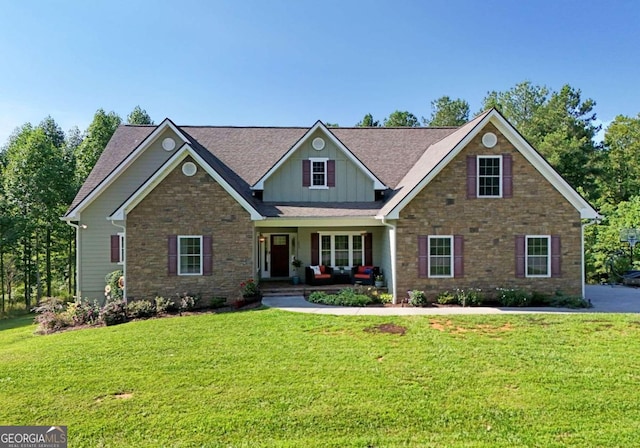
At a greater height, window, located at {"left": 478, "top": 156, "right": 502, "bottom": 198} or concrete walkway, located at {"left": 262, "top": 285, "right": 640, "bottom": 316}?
window, located at {"left": 478, "top": 156, "right": 502, "bottom": 198}

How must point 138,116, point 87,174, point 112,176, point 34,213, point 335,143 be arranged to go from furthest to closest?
point 138,116 → point 87,174 → point 34,213 → point 335,143 → point 112,176

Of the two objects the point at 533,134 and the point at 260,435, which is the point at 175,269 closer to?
the point at 260,435

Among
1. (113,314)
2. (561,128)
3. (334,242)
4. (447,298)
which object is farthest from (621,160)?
(113,314)

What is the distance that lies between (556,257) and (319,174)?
943 cm

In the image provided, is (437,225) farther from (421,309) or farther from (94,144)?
(94,144)

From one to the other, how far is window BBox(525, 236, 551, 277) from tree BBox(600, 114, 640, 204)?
20.7 metres

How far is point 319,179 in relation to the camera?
16.1 meters

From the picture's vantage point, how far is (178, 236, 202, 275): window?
1321cm

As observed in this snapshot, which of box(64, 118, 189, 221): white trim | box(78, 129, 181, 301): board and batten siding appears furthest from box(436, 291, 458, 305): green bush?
box(78, 129, 181, 301): board and batten siding

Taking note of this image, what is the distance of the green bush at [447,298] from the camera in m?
12.9

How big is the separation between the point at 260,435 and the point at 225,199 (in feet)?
30.9

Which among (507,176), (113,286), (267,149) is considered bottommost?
(113,286)

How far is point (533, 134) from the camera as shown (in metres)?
31.7

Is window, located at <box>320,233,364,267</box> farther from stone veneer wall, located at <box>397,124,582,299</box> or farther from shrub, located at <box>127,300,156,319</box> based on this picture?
shrub, located at <box>127,300,156,319</box>
